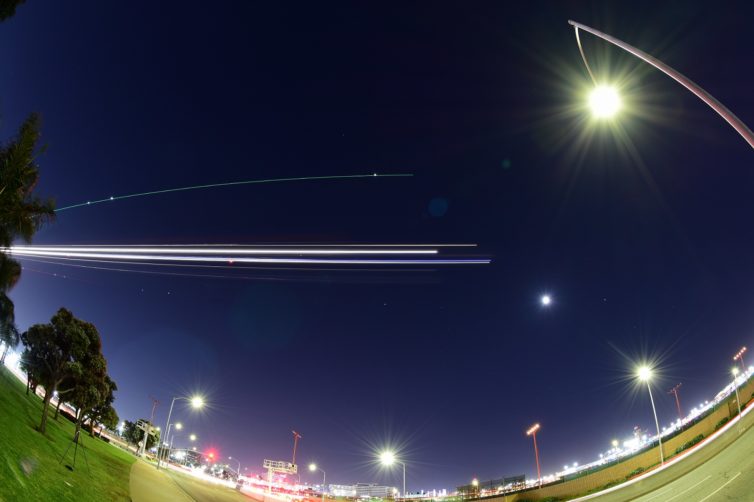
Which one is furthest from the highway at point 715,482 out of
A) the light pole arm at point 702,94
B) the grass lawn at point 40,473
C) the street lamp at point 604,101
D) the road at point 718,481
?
the grass lawn at point 40,473

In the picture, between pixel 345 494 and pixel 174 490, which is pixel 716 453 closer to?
pixel 174 490

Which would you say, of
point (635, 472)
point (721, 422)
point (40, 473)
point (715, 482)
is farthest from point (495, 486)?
point (40, 473)

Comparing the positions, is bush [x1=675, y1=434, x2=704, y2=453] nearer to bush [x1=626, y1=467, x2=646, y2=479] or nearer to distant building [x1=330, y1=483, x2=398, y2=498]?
bush [x1=626, y1=467, x2=646, y2=479]

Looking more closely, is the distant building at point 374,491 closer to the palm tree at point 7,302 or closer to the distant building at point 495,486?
the distant building at point 495,486

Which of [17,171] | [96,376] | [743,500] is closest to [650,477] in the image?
[743,500]

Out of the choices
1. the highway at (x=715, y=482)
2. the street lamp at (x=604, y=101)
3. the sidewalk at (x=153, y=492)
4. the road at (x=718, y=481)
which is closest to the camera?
the street lamp at (x=604, y=101)

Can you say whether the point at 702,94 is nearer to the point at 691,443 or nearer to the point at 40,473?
the point at 40,473

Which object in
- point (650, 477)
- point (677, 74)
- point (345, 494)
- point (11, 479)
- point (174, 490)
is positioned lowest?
point (345, 494)
